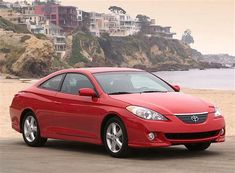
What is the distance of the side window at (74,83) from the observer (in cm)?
1198

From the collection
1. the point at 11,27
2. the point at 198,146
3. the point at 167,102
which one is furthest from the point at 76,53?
the point at 167,102

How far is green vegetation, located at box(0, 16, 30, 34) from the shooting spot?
14681 centimetres

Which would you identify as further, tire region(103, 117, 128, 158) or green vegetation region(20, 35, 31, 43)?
green vegetation region(20, 35, 31, 43)

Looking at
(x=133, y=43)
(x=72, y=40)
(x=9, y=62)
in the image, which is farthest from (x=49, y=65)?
(x=133, y=43)

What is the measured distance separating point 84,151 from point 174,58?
184m

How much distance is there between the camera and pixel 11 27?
14962 cm

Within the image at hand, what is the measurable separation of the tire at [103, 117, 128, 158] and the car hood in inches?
15.1

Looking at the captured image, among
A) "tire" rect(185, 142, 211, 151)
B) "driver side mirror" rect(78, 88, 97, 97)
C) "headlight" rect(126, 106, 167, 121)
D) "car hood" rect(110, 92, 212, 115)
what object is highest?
"driver side mirror" rect(78, 88, 97, 97)

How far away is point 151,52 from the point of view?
19162 cm

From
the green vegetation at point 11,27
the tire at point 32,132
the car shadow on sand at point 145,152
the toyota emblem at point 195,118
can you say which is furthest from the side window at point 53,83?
the green vegetation at point 11,27

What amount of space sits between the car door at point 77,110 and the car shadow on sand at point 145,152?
1.28 ft

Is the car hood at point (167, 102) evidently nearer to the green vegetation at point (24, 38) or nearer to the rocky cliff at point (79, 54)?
the rocky cliff at point (79, 54)

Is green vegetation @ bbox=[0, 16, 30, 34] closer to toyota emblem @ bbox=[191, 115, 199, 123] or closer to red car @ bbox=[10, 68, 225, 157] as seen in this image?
red car @ bbox=[10, 68, 225, 157]

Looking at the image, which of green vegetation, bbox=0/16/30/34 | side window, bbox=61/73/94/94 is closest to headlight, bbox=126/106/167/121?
side window, bbox=61/73/94/94
